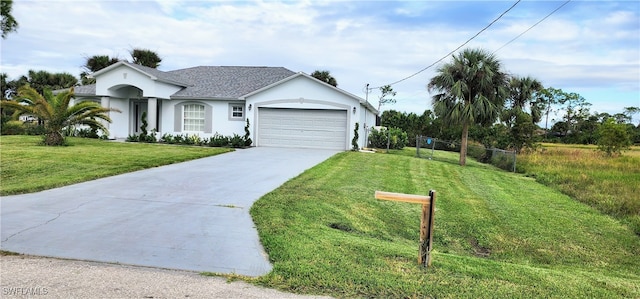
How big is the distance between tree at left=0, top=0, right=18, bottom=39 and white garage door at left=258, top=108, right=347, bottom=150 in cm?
1118

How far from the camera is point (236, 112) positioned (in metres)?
22.7

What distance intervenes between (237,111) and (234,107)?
0.88 ft

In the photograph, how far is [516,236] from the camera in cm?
749

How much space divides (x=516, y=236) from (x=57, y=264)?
690cm

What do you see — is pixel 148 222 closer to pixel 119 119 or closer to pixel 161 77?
pixel 161 77

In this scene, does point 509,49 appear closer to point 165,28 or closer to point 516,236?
point 516,236

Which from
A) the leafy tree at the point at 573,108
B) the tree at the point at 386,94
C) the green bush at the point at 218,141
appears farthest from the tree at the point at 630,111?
the green bush at the point at 218,141

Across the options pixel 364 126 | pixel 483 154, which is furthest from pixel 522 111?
pixel 364 126

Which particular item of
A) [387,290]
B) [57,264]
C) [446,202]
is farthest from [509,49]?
[57,264]

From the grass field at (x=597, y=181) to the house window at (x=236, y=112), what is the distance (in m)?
13.8

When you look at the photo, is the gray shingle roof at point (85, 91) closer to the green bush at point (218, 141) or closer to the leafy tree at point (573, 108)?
the green bush at point (218, 141)

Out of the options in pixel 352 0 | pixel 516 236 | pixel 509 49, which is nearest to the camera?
pixel 516 236

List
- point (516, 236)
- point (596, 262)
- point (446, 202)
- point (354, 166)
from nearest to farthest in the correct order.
A: point (596, 262) < point (516, 236) < point (446, 202) < point (354, 166)

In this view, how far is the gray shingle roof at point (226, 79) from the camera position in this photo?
23078 mm
